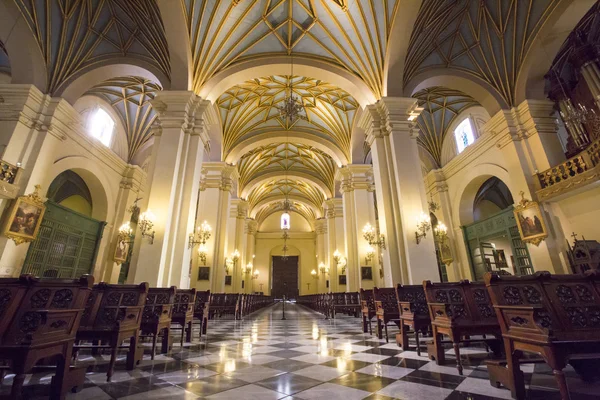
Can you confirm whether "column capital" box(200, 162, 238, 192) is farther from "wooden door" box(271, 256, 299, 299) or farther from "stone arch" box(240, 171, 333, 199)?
"wooden door" box(271, 256, 299, 299)

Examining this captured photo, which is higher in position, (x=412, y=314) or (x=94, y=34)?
(x=94, y=34)

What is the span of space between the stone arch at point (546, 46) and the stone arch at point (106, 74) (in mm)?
11451

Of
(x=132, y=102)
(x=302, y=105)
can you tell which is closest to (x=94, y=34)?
(x=132, y=102)

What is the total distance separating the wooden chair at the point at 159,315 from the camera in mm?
3887

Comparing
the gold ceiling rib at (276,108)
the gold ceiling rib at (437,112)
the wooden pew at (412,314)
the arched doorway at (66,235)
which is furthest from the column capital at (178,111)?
the gold ceiling rib at (437,112)

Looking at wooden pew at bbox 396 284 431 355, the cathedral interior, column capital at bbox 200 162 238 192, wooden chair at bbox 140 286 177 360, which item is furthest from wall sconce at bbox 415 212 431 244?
column capital at bbox 200 162 238 192

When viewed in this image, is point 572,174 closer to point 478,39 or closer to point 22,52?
point 478,39

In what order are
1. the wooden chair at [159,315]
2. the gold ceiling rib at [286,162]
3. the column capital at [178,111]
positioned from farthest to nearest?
the gold ceiling rib at [286,162]
the column capital at [178,111]
the wooden chair at [159,315]

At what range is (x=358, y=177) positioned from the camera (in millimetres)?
13648

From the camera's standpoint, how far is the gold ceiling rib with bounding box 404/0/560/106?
837 centimetres

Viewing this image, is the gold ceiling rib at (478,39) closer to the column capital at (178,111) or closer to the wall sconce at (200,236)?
the column capital at (178,111)

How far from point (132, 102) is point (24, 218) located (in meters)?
6.63

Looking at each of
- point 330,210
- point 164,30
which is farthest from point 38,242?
point 330,210

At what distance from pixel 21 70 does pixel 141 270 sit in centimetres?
723
